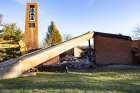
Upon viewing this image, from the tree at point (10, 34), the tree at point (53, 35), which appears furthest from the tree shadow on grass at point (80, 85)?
the tree at point (53, 35)

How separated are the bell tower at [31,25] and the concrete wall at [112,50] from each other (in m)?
8.09

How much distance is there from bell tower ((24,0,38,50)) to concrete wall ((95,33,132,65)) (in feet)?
26.5

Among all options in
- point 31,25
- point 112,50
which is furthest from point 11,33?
point 112,50

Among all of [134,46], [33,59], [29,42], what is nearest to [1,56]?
[29,42]

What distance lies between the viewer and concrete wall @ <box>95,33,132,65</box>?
27.9 meters

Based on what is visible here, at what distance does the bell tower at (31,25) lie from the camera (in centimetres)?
3145

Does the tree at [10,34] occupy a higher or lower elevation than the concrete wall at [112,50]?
higher

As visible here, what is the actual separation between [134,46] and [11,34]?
14.9 metres

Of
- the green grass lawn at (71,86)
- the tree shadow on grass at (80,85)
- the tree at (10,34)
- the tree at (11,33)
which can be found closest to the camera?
the green grass lawn at (71,86)

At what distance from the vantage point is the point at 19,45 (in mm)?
18891

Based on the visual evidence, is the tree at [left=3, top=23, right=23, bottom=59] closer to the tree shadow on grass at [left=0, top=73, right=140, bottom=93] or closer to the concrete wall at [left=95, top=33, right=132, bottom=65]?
the concrete wall at [left=95, top=33, right=132, bottom=65]

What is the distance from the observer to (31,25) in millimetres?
32062

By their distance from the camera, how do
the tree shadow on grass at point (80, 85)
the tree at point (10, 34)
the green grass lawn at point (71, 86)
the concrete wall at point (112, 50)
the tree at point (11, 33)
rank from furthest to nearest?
1. the concrete wall at point (112, 50)
2. the tree at point (11, 33)
3. the tree at point (10, 34)
4. the tree shadow on grass at point (80, 85)
5. the green grass lawn at point (71, 86)

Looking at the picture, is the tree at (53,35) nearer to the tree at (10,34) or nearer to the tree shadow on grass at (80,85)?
the tree at (10,34)
